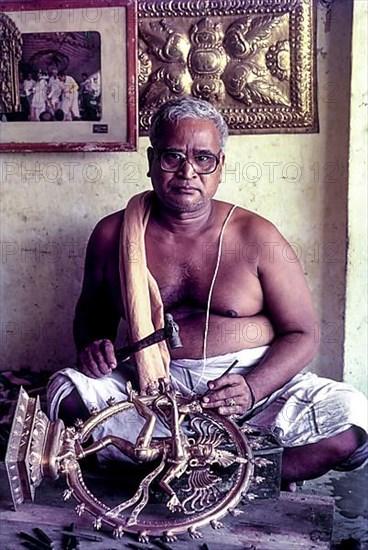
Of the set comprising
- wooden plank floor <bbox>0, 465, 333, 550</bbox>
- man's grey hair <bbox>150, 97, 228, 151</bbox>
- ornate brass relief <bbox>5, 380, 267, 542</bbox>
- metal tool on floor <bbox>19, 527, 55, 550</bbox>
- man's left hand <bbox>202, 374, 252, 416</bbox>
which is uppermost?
man's grey hair <bbox>150, 97, 228, 151</bbox>

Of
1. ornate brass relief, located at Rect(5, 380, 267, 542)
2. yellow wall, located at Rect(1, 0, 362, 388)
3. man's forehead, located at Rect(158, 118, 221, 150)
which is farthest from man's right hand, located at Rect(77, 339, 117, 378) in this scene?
yellow wall, located at Rect(1, 0, 362, 388)

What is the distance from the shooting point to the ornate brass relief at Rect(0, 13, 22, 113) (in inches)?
98.0

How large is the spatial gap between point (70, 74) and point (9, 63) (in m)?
0.23

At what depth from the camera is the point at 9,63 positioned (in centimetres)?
251

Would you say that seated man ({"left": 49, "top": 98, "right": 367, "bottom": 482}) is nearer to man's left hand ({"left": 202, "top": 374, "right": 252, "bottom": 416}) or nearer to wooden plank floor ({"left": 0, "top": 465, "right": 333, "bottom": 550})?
man's left hand ({"left": 202, "top": 374, "right": 252, "bottom": 416})

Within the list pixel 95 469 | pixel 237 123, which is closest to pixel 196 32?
pixel 237 123

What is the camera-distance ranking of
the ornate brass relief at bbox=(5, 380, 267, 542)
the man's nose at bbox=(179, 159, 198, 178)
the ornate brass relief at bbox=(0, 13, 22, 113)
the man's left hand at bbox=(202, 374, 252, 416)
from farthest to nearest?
the ornate brass relief at bbox=(0, 13, 22, 113) → the man's nose at bbox=(179, 159, 198, 178) → the man's left hand at bbox=(202, 374, 252, 416) → the ornate brass relief at bbox=(5, 380, 267, 542)

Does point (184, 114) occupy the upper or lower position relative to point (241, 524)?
upper

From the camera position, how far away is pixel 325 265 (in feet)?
8.26

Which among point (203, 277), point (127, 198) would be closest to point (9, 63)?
point (127, 198)

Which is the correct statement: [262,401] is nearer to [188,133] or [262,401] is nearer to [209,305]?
[209,305]

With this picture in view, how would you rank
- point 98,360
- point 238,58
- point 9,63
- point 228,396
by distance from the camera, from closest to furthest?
point 228,396 < point 98,360 < point 238,58 < point 9,63

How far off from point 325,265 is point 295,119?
1.75ft

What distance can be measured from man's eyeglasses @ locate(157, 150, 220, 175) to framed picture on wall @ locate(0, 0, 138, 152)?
0.57 meters
